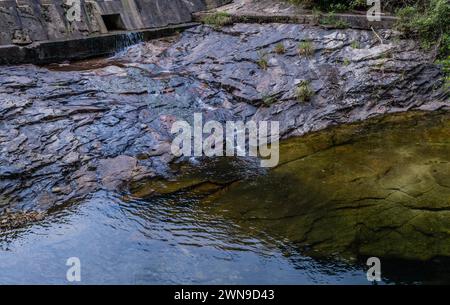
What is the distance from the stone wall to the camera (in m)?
8.77

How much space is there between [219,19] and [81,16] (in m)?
3.05

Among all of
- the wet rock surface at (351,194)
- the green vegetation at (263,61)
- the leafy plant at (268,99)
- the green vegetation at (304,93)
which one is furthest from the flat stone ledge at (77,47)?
the wet rock surface at (351,194)

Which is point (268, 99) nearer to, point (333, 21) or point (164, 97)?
point (164, 97)

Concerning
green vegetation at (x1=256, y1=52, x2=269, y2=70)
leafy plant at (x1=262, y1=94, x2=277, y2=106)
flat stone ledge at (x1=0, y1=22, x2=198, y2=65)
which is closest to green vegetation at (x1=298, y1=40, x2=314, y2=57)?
green vegetation at (x1=256, y1=52, x2=269, y2=70)

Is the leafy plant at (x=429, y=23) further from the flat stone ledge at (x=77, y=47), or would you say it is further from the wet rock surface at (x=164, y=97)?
the flat stone ledge at (x=77, y=47)

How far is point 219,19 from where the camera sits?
Result: 10.5 metres

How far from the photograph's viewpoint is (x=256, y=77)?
860cm

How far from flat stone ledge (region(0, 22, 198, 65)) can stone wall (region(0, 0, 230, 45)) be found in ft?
0.72

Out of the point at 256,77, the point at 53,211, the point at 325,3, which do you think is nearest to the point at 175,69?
the point at 256,77

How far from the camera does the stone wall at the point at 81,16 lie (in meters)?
8.77

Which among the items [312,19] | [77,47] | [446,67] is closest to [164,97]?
[77,47]

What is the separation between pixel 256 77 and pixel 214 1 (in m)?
4.45

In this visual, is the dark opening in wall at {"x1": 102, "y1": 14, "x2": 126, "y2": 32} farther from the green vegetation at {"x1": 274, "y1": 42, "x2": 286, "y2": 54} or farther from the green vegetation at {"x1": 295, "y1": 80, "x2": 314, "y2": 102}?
the green vegetation at {"x1": 295, "y1": 80, "x2": 314, "y2": 102}
